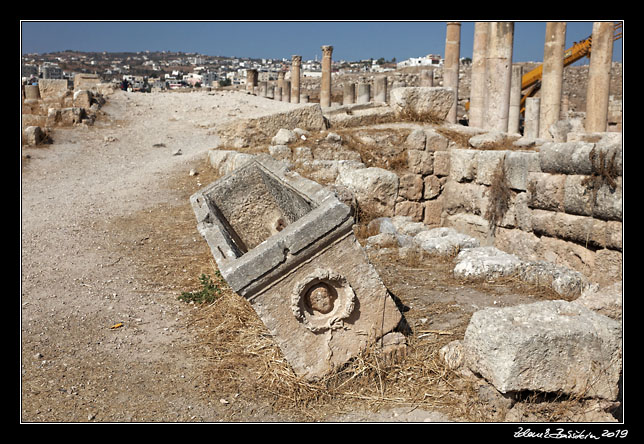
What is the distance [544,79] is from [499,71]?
122 inches

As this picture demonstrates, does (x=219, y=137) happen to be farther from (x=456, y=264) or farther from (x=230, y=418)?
(x=230, y=418)

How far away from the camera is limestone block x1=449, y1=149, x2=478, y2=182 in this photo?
8.76 m

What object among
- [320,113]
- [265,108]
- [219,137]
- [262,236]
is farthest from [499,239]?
[265,108]

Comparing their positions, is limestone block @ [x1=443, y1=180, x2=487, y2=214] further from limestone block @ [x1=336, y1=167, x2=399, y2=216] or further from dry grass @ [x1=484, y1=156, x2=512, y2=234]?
limestone block @ [x1=336, y1=167, x2=399, y2=216]

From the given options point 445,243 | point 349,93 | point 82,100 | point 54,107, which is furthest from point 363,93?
point 445,243

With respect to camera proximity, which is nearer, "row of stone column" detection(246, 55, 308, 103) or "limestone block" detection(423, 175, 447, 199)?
"limestone block" detection(423, 175, 447, 199)

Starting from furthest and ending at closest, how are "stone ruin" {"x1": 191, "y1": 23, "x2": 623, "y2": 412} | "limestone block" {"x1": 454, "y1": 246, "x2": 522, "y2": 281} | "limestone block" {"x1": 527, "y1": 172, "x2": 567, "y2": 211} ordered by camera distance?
"limestone block" {"x1": 527, "y1": 172, "x2": 567, "y2": 211} → "limestone block" {"x1": 454, "y1": 246, "x2": 522, "y2": 281} → "stone ruin" {"x1": 191, "y1": 23, "x2": 623, "y2": 412}

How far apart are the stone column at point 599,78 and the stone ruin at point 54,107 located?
42.3 ft

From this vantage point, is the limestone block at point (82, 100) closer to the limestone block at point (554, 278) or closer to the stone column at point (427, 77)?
the stone column at point (427, 77)

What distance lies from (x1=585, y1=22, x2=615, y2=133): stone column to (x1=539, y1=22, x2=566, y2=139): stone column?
1169 millimetres

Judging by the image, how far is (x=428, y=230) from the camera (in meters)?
7.94

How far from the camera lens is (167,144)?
46.0ft

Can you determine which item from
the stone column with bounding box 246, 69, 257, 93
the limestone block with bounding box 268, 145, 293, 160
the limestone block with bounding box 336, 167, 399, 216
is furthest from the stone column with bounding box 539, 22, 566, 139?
the stone column with bounding box 246, 69, 257, 93

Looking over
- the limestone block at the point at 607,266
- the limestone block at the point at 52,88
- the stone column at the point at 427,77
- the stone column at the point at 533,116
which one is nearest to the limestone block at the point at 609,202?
the limestone block at the point at 607,266
